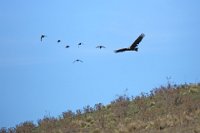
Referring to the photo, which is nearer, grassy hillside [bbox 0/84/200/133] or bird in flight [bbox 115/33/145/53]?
bird in flight [bbox 115/33/145/53]

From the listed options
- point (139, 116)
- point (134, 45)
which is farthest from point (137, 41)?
point (139, 116)

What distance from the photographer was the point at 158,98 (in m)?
21.2

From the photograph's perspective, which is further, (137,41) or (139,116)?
(139,116)

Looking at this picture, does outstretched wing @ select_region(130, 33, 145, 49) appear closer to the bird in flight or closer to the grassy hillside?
the bird in flight

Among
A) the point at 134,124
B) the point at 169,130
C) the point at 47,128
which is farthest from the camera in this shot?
the point at 47,128

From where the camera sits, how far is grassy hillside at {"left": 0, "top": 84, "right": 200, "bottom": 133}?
16.2 m

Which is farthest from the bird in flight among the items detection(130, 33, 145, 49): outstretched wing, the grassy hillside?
the grassy hillside

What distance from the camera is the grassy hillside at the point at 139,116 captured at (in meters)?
16.2

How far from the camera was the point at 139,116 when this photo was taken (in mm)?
18844

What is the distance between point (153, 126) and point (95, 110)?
20.9 ft

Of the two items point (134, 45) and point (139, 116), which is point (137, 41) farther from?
point (139, 116)

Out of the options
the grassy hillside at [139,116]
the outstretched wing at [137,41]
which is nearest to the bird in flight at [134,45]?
the outstretched wing at [137,41]

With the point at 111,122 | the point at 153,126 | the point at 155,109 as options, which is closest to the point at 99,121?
the point at 111,122

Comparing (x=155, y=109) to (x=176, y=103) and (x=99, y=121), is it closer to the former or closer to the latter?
(x=176, y=103)
